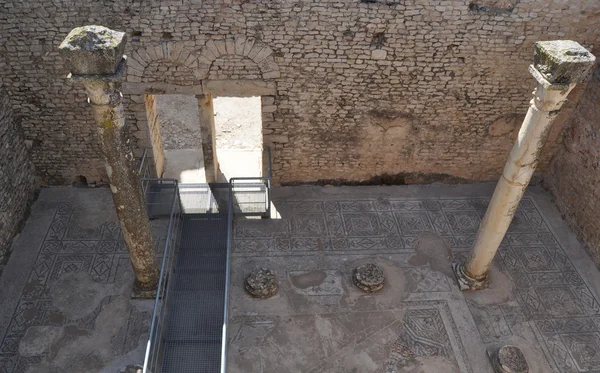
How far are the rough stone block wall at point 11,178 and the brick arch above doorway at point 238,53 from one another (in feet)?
11.3

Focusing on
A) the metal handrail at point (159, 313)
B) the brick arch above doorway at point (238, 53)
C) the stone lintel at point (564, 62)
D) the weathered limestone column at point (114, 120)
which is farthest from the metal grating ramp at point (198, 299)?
the stone lintel at point (564, 62)

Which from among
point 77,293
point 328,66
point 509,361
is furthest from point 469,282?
point 77,293

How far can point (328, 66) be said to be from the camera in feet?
26.8

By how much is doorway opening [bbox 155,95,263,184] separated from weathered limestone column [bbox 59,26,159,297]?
9.02ft

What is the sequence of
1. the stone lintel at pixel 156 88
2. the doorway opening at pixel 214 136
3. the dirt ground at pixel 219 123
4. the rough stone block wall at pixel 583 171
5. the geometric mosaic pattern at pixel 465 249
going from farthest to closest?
1. the dirt ground at pixel 219 123
2. the doorway opening at pixel 214 136
3. the rough stone block wall at pixel 583 171
4. the stone lintel at pixel 156 88
5. the geometric mosaic pattern at pixel 465 249

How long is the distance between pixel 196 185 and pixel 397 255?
4000 millimetres

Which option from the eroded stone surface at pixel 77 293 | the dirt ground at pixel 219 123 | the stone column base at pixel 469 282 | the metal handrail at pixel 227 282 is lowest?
the eroded stone surface at pixel 77 293

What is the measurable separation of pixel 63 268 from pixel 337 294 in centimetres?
459

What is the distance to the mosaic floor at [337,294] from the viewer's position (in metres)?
6.79

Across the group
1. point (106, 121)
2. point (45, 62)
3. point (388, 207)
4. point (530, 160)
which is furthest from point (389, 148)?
point (45, 62)

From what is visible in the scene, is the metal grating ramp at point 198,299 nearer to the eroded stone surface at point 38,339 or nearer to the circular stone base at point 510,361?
→ the eroded stone surface at point 38,339

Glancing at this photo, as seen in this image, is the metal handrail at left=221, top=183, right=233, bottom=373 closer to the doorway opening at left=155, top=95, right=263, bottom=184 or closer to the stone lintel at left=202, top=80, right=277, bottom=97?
the doorway opening at left=155, top=95, right=263, bottom=184

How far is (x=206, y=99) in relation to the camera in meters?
8.52

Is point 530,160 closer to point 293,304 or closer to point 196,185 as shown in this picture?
point 293,304
